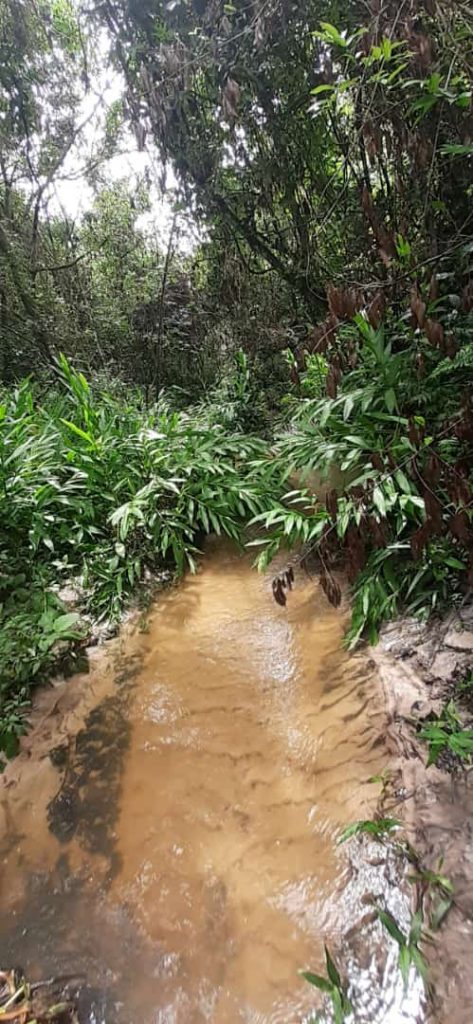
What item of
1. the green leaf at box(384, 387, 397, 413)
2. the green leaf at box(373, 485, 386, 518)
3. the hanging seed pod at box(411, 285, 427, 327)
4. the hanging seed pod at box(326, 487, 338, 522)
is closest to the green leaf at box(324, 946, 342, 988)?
the hanging seed pod at box(326, 487, 338, 522)

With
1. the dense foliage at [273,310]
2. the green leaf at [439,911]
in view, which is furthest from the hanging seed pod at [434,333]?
the green leaf at [439,911]

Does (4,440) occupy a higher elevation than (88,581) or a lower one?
higher

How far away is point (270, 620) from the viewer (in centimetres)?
307

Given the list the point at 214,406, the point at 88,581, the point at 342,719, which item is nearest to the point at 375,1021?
the point at 342,719

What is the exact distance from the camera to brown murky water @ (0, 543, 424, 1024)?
154 cm

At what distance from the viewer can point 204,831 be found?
6.46ft

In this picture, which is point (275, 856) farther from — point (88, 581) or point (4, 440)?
point (4, 440)

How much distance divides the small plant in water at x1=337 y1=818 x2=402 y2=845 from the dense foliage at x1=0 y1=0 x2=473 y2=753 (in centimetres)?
81

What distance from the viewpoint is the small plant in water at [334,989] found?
1.39 m

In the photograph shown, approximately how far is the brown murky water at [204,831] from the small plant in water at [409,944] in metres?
0.05

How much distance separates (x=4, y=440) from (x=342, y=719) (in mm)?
3092

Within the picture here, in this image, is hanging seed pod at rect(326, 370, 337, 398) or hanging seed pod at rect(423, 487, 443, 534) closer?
hanging seed pod at rect(423, 487, 443, 534)

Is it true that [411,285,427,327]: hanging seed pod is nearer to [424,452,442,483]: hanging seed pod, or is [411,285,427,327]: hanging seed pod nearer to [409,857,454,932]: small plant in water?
[424,452,442,483]: hanging seed pod

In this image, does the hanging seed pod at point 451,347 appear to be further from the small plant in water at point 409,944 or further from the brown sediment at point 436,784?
the small plant in water at point 409,944
